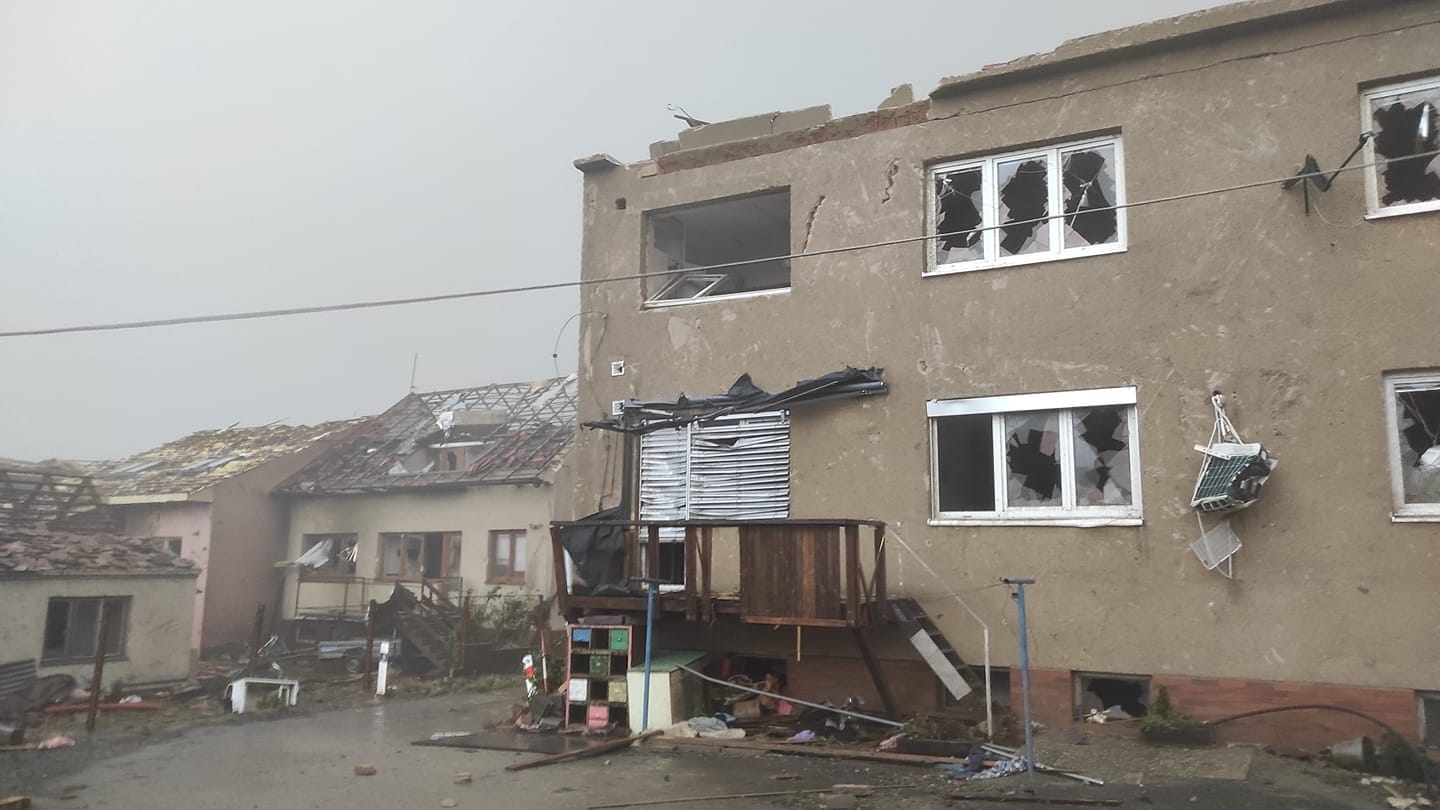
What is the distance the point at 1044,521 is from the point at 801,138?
551 cm

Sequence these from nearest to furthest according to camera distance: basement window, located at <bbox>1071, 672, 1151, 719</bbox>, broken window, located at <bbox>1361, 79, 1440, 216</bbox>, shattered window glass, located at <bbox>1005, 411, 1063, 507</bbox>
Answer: broken window, located at <bbox>1361, 79, 1440, 216</bbox>, basement window, located at <bbox>1071, 672, 1151, 719</bbox>, shattered window glass, located at <bbox>1005, 411, 1063, 507</bbox>

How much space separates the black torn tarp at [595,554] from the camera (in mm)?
11594

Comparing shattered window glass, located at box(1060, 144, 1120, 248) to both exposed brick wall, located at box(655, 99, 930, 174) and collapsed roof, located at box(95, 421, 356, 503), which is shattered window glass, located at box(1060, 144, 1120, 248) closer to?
exposed brick wall, located at box(655, 99, 930, 174)

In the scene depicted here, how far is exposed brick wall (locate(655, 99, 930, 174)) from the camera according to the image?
11.3 meters

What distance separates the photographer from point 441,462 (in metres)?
27.6

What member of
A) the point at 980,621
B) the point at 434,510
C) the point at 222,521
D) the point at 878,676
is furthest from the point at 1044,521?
the point at 222,521

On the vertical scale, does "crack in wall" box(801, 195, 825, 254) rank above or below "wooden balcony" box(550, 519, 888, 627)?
above

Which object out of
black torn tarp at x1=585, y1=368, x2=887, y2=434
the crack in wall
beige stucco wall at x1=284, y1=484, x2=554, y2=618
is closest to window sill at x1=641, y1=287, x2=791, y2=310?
the crack in wall

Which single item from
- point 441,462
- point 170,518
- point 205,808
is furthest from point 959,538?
point 170,518

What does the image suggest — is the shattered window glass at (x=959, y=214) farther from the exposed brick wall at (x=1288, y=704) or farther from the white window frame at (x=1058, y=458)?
the exposed brick wall at (x=1288, y=704)

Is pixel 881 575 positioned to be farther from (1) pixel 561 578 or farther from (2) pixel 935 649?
(1) pixel 561 578

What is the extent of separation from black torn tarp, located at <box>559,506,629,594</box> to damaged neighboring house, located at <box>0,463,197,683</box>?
12219 millimetres

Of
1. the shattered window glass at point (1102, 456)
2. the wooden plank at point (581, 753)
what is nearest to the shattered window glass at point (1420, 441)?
the shattered window glass at point (1102, 456)

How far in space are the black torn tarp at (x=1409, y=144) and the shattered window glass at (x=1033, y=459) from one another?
12.3 ft
